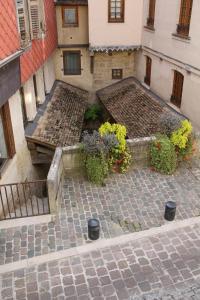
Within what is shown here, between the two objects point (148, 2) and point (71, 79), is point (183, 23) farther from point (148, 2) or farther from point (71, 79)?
point (71, 79)

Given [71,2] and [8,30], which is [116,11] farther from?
[8,30]

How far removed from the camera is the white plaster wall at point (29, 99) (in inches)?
481

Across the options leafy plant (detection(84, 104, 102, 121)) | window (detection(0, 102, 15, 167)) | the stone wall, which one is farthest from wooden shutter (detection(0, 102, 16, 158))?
the stone wall

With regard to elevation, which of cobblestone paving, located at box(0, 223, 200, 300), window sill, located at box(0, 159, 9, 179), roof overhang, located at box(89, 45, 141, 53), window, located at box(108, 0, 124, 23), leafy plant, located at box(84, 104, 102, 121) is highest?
window, located at box(108, 0, 124, 23)

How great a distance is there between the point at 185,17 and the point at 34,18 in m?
6.03

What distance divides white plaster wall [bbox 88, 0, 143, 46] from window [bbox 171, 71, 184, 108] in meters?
4.44

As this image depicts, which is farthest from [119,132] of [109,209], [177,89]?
[177,89]

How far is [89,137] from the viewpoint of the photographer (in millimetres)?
9102

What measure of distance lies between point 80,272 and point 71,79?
47.6 feet

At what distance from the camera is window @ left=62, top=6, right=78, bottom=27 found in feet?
55.7

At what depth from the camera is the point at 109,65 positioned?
731 inches

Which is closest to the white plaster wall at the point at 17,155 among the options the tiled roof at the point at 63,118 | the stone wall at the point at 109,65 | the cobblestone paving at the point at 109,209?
the tiled roof at the point at 63,118

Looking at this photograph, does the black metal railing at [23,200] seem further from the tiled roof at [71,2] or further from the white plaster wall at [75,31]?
the tiled roof at [71,2]

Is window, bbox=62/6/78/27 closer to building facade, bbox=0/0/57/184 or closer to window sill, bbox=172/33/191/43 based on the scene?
building facade, bbox=0/0/57/184
